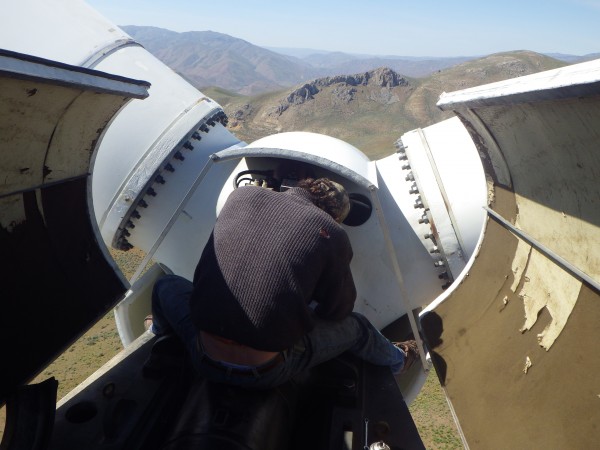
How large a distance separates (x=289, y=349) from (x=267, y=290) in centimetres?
41

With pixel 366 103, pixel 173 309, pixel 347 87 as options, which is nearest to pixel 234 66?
pixel 347 87

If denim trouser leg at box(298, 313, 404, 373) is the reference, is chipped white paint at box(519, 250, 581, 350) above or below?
above

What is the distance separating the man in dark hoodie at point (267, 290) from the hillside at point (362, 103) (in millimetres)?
35201

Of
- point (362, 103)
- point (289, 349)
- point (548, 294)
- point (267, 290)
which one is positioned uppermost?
point (548, 294)

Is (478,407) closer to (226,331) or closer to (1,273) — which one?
(226,331)

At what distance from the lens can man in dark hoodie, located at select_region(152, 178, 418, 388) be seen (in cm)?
217

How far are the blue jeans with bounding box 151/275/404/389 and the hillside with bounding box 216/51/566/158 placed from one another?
34.9 metres

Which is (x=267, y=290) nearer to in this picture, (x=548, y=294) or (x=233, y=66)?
(x=548, y=294)

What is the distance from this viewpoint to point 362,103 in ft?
153

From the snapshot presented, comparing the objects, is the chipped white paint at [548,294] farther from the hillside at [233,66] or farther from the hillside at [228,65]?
→ the hillside at [228,65]

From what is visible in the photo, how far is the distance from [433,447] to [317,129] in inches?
1422

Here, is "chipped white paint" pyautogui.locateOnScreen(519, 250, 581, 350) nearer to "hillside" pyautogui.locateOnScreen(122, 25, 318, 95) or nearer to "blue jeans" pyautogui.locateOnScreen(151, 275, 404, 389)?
"blue jeans" pyautogui.locateOnScreen(151, 275, 404, 389)

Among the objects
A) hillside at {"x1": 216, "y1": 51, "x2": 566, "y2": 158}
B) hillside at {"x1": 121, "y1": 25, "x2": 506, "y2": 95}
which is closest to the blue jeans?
hillside at {"x1": 216, "y1": 51, "x2": 566, "y2": 158}

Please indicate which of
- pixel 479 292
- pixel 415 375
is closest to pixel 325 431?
pixel 479 292
